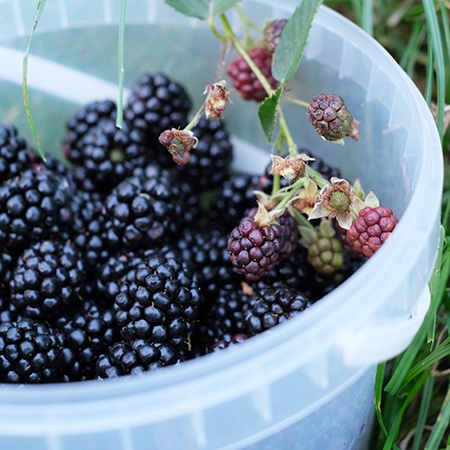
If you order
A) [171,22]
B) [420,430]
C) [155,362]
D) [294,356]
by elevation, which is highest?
[171,22]

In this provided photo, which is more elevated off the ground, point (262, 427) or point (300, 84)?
point (300, 84)

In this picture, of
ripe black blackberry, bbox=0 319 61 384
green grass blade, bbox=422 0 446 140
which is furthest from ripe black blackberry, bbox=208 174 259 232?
ripe black blackberry, bbox=0 319 61 384

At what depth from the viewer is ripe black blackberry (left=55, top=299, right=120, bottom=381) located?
45.0 inches

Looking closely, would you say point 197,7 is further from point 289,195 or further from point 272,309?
point 272,309

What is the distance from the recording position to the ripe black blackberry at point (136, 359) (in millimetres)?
1025

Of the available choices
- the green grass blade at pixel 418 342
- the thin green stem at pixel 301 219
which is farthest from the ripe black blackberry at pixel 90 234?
the green grass blade at pixel 418 342

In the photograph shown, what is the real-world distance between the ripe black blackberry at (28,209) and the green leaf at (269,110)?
1.32 ft

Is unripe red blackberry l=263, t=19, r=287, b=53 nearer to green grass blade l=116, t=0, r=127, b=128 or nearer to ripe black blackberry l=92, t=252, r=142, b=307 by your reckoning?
green grass blade l=116, t=0, r=127, b=128

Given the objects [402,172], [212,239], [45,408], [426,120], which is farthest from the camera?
[212,239]

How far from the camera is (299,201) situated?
1.15 m

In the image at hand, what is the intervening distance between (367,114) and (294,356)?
2.06ft

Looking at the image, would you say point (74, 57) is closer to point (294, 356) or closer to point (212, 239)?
point (212, 239)

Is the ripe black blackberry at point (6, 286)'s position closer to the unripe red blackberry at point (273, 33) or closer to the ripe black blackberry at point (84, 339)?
the ripe black blackberry at point (84, 339)

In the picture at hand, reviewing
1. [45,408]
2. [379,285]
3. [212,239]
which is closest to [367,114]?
[212,239]
